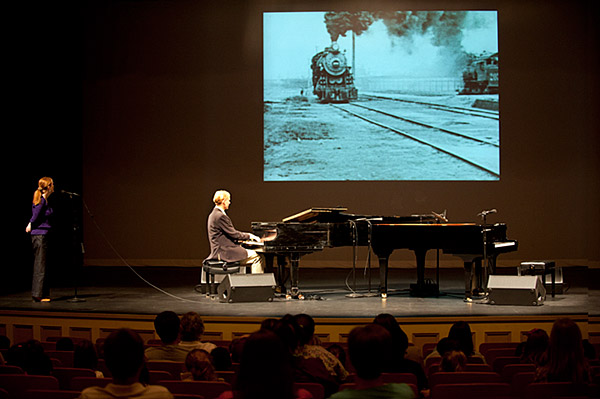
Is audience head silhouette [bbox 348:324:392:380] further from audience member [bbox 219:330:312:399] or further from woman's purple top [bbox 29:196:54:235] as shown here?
woman's purple top [bbox 29:196:54:235]

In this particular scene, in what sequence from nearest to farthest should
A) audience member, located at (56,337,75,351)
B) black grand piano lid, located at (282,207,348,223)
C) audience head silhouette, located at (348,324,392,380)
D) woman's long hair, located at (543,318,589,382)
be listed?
audience head silhouette, located at (348,324,392,380), woman's long hair, located at (543,318,589,382), audience member, located at (56,337,75,351), black grand piano lid, located at (282,207,348,223)

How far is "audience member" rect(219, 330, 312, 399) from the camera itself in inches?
84.7

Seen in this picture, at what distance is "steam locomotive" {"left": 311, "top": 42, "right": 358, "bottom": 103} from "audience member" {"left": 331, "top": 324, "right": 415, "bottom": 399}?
959cm

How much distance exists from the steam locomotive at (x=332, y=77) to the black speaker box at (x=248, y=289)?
16.2 feet

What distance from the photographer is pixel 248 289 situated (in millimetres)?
7500

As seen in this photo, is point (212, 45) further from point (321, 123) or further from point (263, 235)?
point (263, 235)

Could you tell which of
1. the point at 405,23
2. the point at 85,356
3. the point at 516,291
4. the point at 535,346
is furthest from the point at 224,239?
the point at 405,23

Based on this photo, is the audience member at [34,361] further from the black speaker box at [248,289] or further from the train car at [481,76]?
the train car at [481,76]

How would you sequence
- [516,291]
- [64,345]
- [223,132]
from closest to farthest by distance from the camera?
[64,345] → [516,291] → [223,132]

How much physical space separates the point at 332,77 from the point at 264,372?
9.88 meters

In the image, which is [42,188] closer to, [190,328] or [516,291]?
[190,328]

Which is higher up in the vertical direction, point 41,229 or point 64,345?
point 41,229

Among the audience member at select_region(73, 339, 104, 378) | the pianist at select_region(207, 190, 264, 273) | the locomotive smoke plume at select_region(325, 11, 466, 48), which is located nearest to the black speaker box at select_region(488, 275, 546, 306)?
the pianist at select_region(207, 190, 264, 273)

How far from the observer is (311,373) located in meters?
3.28
